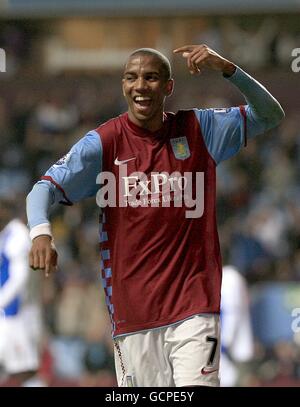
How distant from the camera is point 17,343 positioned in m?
13.1

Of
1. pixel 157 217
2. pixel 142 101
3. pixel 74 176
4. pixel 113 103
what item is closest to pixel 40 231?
pixel 74 176

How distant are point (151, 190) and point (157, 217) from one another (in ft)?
0.56

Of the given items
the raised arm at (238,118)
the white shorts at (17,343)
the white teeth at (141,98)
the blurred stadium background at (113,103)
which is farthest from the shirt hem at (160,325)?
the blurred stadium background at (113,103)

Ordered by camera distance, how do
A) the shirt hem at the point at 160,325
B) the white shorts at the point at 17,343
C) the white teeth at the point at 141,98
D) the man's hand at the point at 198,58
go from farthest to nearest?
1. the white shorts at the point at 17,343
2. the white teeth at the point at 141,98
3. the shirt hem at the point at 160,325
4. the man's hand at the point at 198,58

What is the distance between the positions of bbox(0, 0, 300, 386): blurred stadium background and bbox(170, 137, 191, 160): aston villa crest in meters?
7.79

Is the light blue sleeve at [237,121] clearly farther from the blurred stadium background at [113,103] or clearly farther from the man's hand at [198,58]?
the blurred stadium background at [113,103]

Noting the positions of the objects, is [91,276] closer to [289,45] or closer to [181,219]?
[289,45]

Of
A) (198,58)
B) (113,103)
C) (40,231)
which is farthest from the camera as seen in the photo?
(113,103)

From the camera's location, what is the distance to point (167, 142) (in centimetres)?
782

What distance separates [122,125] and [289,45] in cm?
1246

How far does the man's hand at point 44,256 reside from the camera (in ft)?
22.6

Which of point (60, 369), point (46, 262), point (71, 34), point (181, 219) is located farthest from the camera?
point (71, 34)

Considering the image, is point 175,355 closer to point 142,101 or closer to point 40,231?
point 40,231
